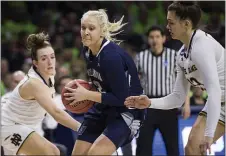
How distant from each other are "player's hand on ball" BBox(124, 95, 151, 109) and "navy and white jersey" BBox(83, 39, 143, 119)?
0.17ft

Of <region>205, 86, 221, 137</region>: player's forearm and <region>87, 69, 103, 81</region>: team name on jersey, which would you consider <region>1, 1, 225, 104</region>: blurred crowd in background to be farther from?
<region>205, 86, 221, 137</region>: player's forearm

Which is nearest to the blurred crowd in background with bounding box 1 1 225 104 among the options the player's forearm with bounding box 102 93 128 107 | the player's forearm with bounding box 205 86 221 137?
the player's forearm with bounding box 102 93 128 107

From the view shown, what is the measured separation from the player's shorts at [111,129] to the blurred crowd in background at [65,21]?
5.64m

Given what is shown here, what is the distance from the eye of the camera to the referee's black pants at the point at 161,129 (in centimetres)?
683

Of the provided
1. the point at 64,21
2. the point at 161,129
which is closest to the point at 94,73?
the point at 161,129

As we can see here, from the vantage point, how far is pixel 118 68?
193 inches

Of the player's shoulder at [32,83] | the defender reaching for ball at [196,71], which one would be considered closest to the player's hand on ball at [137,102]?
the defender reaching for ball at [196,71]

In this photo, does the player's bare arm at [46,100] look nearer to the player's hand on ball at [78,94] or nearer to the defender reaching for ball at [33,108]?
the defender reaching for ball at [33,108]

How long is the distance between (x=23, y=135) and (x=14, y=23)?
713cm

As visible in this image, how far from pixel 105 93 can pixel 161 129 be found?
221 cm

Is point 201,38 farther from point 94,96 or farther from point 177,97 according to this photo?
point 94,96

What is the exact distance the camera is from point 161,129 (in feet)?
22.9

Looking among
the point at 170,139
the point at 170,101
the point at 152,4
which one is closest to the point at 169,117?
the point at 170,139

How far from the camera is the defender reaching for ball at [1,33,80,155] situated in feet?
18.3
